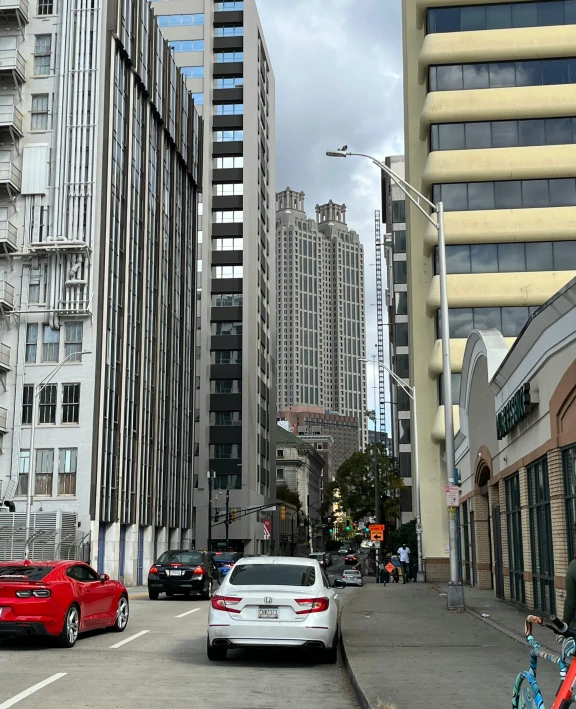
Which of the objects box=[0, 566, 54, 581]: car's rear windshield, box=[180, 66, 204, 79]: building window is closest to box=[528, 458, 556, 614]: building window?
box=[0, 566, 54, 581]: car's rear windshield

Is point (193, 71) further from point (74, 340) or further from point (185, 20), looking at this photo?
point (74, 340)

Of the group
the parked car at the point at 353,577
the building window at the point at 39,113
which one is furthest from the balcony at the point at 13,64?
the parked car at the point at 353,577

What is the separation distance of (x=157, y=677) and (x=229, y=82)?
89.6m

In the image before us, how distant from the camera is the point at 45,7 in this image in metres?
51.7

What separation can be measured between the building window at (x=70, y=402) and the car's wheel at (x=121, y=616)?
3043 centimetres

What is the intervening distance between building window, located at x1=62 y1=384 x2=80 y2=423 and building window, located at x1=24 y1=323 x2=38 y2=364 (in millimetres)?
2648

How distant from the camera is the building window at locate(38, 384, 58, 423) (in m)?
48.3

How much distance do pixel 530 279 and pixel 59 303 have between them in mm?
23686

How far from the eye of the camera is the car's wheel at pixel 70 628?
49.2 feet

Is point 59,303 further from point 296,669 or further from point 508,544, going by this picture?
point 296,669

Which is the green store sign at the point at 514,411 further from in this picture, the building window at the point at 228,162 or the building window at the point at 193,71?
the building window at the point at 193,71

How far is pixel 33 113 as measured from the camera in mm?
50906

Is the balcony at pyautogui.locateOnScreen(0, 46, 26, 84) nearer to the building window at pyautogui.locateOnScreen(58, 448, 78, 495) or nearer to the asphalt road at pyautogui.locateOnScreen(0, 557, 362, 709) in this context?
the building window at pyautogui.locateOnScreen(58, 448, 78, 495)

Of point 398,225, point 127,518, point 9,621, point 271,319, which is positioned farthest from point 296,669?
point 271,319
